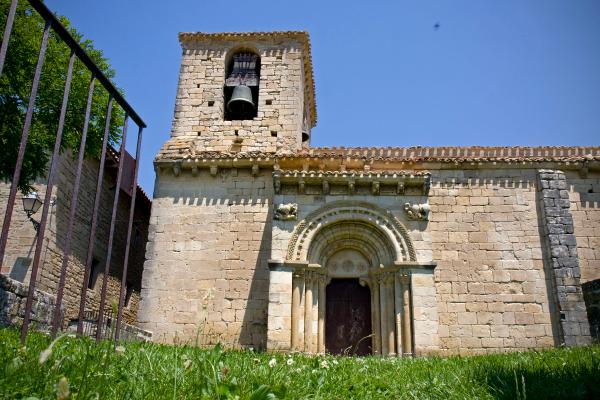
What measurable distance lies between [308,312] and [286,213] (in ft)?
7.56

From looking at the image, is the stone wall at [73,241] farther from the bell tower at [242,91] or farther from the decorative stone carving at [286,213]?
the decorative stone carving at [286,213]

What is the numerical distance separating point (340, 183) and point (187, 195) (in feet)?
13.6

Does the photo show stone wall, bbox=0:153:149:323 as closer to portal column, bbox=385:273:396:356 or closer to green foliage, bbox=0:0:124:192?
green foliage, bbox=0:0:124:192

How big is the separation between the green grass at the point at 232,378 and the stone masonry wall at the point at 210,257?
6.44 m

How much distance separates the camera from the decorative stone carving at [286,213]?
1153 cm

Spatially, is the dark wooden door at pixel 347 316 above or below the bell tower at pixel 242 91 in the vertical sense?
below

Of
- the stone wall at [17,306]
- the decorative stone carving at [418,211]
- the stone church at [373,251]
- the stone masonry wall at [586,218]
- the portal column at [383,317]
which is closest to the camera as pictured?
the stone wall at [17,306]

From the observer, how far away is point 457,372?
512cm

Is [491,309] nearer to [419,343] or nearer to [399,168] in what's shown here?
[419,343]

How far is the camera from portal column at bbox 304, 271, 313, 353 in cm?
1091

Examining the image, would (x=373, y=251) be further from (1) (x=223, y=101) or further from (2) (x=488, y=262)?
(1) (x=223, y=101)

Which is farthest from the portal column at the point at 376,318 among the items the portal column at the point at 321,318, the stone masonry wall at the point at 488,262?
the stone masonry wall at the point at 488,262

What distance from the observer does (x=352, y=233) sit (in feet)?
39.1

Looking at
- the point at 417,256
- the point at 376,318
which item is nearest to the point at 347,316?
the point at 376,318
